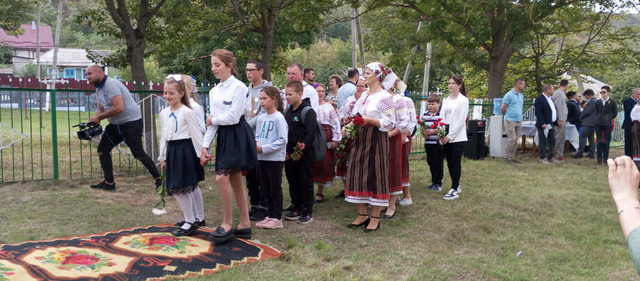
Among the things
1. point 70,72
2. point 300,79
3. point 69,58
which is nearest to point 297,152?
point 300,79

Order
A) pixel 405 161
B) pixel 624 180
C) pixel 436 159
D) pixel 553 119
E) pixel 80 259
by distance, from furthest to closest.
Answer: pixel 553 119 → pixel 436 159 → pixel 405 161 → pixel 80 259 → pixel 624 180

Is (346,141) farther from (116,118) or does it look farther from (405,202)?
(116,118)

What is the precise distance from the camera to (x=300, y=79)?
21.4ft

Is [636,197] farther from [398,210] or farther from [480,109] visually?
[480,109]

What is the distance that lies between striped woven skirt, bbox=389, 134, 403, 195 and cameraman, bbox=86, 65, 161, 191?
10.3ft

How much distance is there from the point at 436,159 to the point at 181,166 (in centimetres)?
445

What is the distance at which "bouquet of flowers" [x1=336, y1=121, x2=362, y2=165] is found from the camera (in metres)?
6.02

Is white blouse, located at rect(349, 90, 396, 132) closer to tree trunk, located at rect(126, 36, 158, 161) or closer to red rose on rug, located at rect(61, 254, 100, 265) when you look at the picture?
red rose on rug, located at rect(61, 254, 100, 265)

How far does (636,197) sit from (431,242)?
4336 mm

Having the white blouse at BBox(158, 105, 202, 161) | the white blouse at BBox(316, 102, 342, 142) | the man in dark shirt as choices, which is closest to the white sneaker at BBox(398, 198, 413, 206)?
the white blouse at BBox(316, 102, 342, 142)

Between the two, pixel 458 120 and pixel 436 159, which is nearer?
pixel 458 120

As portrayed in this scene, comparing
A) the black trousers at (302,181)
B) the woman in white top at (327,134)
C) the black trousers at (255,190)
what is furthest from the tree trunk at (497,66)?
the black trousers at (255,190)

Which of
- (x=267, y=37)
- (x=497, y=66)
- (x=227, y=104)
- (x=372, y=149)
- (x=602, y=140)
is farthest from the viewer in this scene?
(x=497, y=66)

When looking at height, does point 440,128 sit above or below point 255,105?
below
